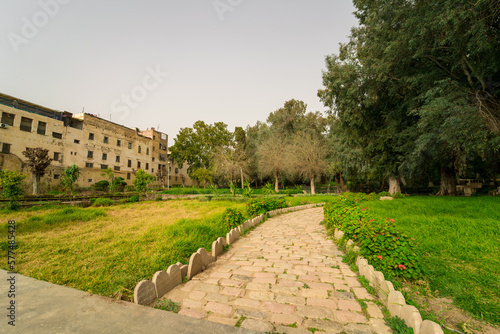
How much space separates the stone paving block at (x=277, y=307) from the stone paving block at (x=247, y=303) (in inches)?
3.1

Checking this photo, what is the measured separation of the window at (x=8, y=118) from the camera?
2420 centimetres

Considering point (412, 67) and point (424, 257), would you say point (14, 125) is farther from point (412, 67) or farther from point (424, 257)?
point (412, 67)

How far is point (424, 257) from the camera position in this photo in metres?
4.02

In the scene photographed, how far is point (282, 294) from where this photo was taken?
2900 millimetres

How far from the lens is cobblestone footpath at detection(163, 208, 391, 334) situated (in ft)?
7.53

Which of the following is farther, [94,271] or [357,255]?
[357,255]

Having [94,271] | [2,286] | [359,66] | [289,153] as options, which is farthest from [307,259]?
[289,153]

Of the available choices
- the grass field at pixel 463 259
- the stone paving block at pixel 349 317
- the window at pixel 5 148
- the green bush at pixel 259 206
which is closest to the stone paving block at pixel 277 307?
the stone paving block at pixel 349 317

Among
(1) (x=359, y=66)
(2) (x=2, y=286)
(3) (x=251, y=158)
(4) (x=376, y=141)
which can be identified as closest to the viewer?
(2) (x=2, y=286)

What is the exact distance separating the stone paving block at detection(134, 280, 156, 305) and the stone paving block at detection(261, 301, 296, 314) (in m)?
1.41

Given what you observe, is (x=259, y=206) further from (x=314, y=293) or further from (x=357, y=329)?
(x=357, y=329)

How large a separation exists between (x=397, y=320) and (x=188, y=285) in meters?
2.68

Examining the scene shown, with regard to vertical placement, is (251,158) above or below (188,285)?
above

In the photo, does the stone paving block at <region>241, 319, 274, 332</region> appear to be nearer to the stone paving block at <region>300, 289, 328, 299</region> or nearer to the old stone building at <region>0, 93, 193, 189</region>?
the stone paving block at <region>300, 289, 328, 299</region>
